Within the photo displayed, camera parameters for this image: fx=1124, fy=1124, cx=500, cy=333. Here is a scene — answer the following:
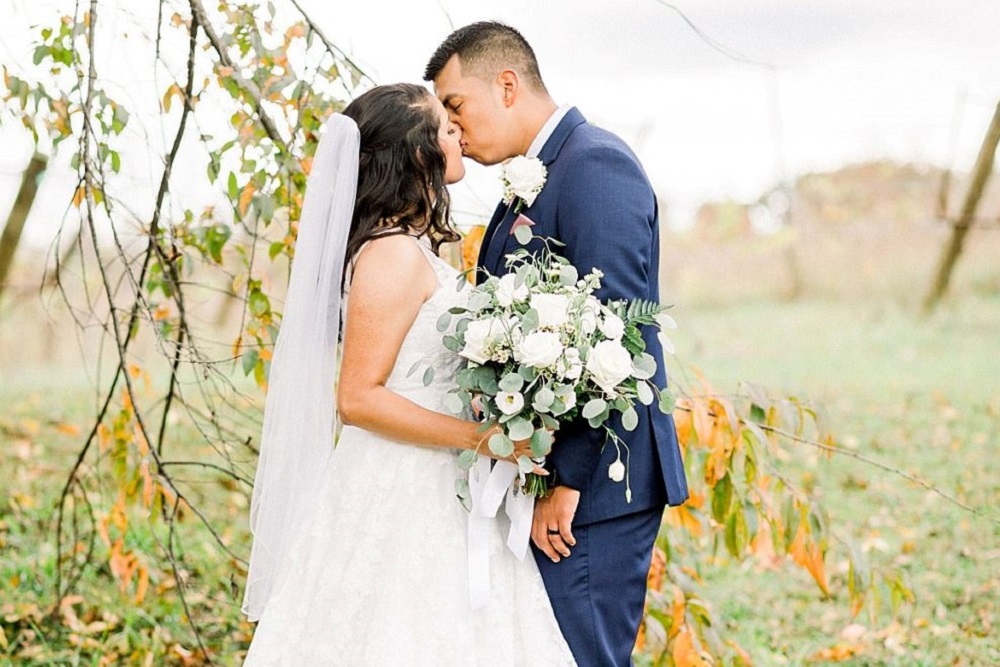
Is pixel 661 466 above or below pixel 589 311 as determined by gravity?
below

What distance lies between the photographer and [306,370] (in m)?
2.79

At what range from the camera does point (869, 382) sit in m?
9.49

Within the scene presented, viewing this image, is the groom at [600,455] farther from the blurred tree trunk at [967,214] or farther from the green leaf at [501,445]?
the blurred tree trunk at [967,214]

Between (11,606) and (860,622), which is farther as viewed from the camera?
(860,622)

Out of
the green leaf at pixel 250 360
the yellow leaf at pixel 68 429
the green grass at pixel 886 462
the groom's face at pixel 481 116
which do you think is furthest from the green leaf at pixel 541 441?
the yellow leaf at pixel 68 429

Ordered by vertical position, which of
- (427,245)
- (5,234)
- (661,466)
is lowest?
(661,466)

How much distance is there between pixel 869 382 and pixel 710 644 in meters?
6.38

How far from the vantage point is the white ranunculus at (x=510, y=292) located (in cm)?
226

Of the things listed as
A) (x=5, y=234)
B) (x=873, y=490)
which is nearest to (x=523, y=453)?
(x=873, y=490)

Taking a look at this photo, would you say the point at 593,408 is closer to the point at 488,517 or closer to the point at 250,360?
the point at 488,517

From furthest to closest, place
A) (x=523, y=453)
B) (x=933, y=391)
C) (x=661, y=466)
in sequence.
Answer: (x=933, y=391) < (x=661, y=466) < (x=523, y=453)

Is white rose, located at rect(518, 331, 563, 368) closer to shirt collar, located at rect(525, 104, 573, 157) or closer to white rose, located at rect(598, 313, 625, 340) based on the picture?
white rose, located at rect(598, 313, 625, 340)

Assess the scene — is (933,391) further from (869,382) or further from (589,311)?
(589,311)

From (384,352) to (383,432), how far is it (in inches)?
7.5
